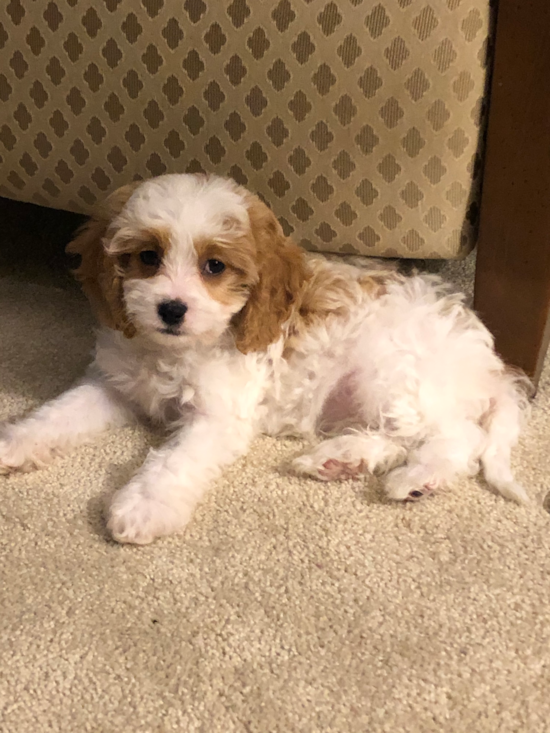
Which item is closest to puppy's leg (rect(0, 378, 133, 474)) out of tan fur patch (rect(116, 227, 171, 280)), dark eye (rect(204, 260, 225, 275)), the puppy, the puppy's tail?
the puppy

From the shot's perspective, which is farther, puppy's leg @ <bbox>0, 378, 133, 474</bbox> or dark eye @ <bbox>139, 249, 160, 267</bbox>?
A: puppy's leg @ <bbox>0, 378, 133, 474</bbox>

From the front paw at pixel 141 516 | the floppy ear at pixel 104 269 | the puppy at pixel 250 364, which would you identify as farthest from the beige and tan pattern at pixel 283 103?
the front paw at pixel 141 516

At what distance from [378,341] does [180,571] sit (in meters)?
0.76

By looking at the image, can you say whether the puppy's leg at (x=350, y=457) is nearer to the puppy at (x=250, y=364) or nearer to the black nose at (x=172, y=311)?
the puppy at (x=250, y=364)

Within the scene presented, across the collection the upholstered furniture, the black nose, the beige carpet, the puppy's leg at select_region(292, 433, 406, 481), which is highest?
the upholstered furniture

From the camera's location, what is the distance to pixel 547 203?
1602mm

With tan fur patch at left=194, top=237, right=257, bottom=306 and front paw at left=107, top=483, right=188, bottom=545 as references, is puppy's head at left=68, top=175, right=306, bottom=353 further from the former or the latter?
front paw at left=107, top=483, right=188, bottom=545

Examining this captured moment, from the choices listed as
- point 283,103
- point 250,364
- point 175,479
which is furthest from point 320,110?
point 175,479

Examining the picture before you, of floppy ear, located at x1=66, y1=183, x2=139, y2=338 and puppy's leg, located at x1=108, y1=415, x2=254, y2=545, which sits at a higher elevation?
floppy ear, located at x1=66, y1=183, x2=139, y2=338

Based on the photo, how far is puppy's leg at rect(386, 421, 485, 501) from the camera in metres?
1.52

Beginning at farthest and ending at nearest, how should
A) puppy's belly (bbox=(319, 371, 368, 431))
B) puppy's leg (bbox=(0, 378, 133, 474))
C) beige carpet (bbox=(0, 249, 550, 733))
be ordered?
1. puppy's belly (bbox=(319, 371, 368, 431))
2. puppy's leg (bbox=(0, 378, 133, 474))
3. beige carpet (bbox=(0, 249, 550, 733))

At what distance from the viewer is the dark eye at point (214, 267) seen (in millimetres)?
1476

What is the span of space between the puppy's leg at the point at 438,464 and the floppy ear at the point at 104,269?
75 centimetres

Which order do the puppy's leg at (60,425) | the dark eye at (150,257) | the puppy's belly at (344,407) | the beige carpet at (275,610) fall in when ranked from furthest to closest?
the puppy's belly at (344,407) → the puppy's leg at (60,425) → the dark eye at (150,257) → the beige carpet at (275,610)
